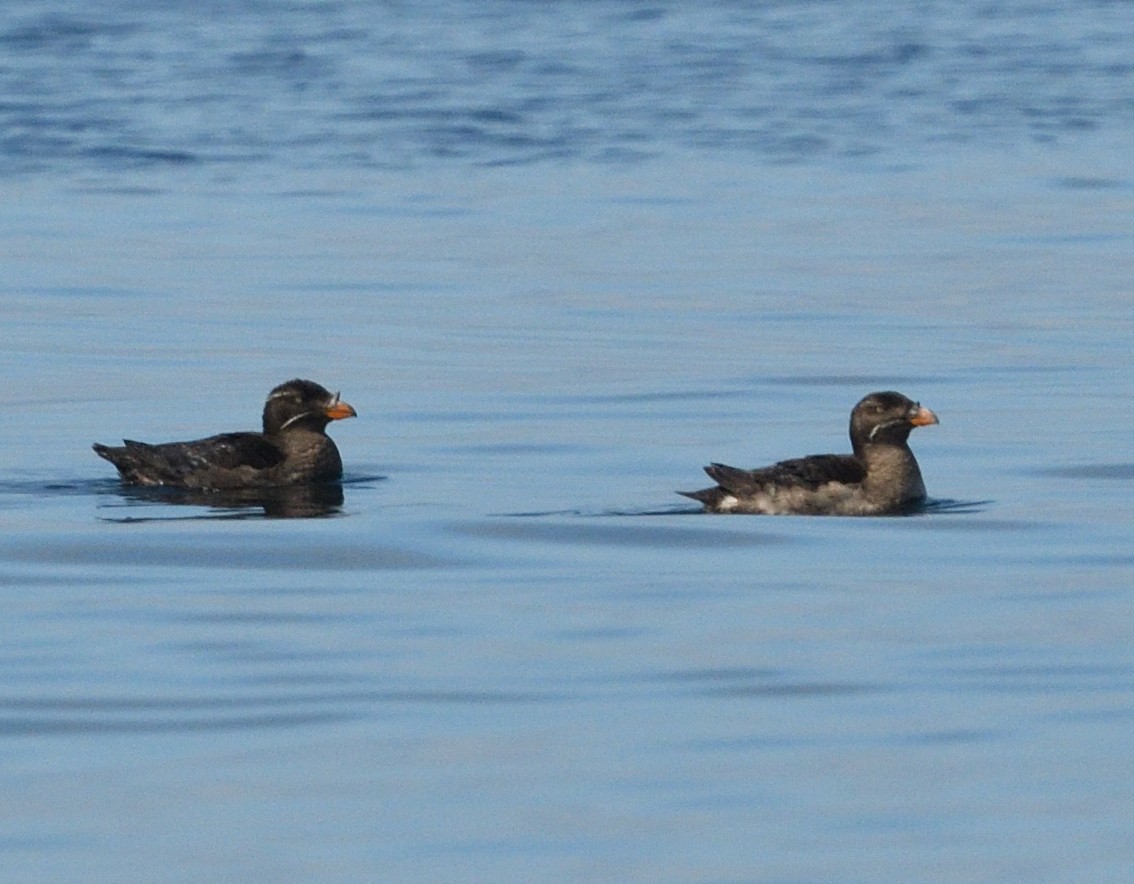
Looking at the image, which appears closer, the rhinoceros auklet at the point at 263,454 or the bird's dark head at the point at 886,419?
the bird's dark head at the point at 886,419

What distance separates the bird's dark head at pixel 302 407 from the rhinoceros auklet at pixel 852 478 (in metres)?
3.06

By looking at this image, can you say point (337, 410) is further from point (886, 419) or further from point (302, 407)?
point (886, 419)

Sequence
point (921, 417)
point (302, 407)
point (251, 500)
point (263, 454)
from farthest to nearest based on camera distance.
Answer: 1. point (302, 407)
2. point (263, 454)
3. point (251, 500)
4. point (921, 417)

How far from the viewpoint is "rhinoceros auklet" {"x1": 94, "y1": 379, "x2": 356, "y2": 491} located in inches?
718

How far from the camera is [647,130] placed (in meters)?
45.9

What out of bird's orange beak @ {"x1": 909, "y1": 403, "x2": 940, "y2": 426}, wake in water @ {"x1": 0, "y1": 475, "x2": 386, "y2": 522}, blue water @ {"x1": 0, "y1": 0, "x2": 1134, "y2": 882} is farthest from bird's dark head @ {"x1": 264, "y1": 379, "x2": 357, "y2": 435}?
bird's orange beak @ {"x1": 909, "y1": 403, "x2": 940, "y2": 426}

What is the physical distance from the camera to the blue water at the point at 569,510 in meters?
9.98

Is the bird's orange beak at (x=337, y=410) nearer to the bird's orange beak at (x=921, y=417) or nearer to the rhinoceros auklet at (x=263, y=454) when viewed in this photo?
the rhinoceros auklet at (x=263, y=454)

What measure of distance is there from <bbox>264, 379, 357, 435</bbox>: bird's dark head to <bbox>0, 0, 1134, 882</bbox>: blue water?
0.65 meters

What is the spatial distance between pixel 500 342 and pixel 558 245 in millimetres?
7407

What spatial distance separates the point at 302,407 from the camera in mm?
18953

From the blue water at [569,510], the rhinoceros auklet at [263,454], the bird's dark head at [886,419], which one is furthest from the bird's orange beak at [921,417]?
the rhinoceros auklet at [263,454]

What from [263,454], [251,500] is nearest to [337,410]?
[263,454]

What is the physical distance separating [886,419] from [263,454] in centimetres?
412
